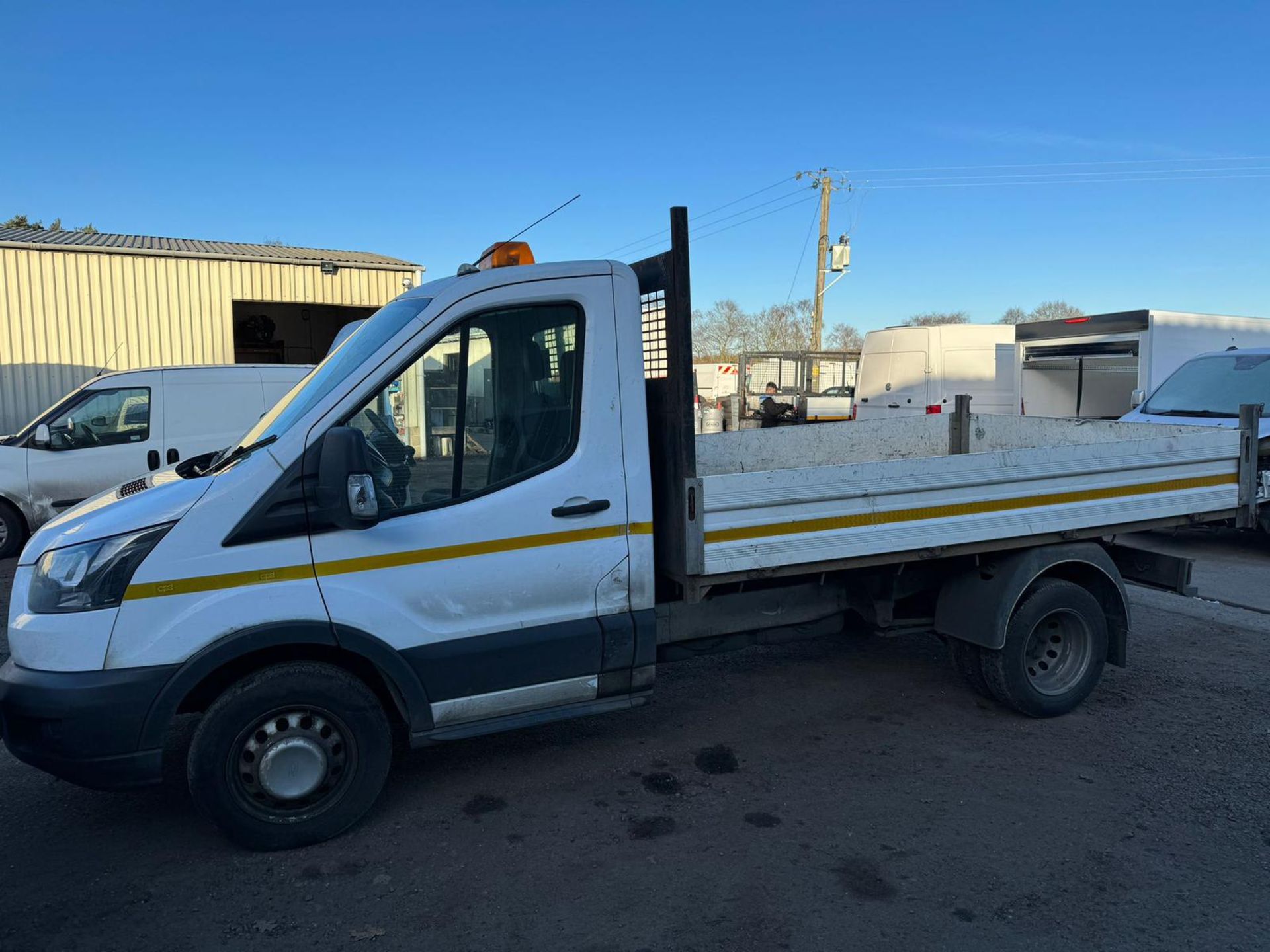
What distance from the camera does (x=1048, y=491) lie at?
4910 mm

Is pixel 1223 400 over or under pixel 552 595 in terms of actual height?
over

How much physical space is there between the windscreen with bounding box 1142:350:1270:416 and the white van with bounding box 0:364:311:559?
34.7 ft

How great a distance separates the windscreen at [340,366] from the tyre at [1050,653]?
3524mm

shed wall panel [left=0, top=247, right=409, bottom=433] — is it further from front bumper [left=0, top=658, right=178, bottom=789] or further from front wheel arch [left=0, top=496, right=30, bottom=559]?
front bumper [left=0, top=658, right=178, bottom=789]

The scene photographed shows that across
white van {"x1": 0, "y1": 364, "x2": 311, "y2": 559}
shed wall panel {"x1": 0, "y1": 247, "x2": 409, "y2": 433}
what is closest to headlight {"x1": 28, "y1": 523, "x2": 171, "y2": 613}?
white van {"x1": 0, "y1": 364, "x2": 311, "y2": 559}

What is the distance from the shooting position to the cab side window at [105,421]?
10016mm

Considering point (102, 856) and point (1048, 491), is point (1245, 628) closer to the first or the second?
point (1048, 491)

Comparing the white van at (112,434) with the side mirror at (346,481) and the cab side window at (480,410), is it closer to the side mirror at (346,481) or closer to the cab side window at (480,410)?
the cab side window at (480,410)

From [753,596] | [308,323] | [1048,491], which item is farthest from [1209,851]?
[308,323]

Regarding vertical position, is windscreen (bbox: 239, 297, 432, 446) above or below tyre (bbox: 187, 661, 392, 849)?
above

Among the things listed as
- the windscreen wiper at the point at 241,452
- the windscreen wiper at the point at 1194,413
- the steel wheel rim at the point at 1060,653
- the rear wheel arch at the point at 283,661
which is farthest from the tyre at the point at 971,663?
the windscreen wiper at the point at 1194,413

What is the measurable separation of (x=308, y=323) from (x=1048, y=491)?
21156 millimetres

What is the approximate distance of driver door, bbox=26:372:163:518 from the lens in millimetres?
9984

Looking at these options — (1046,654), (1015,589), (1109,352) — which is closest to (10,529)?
(1015,589)
